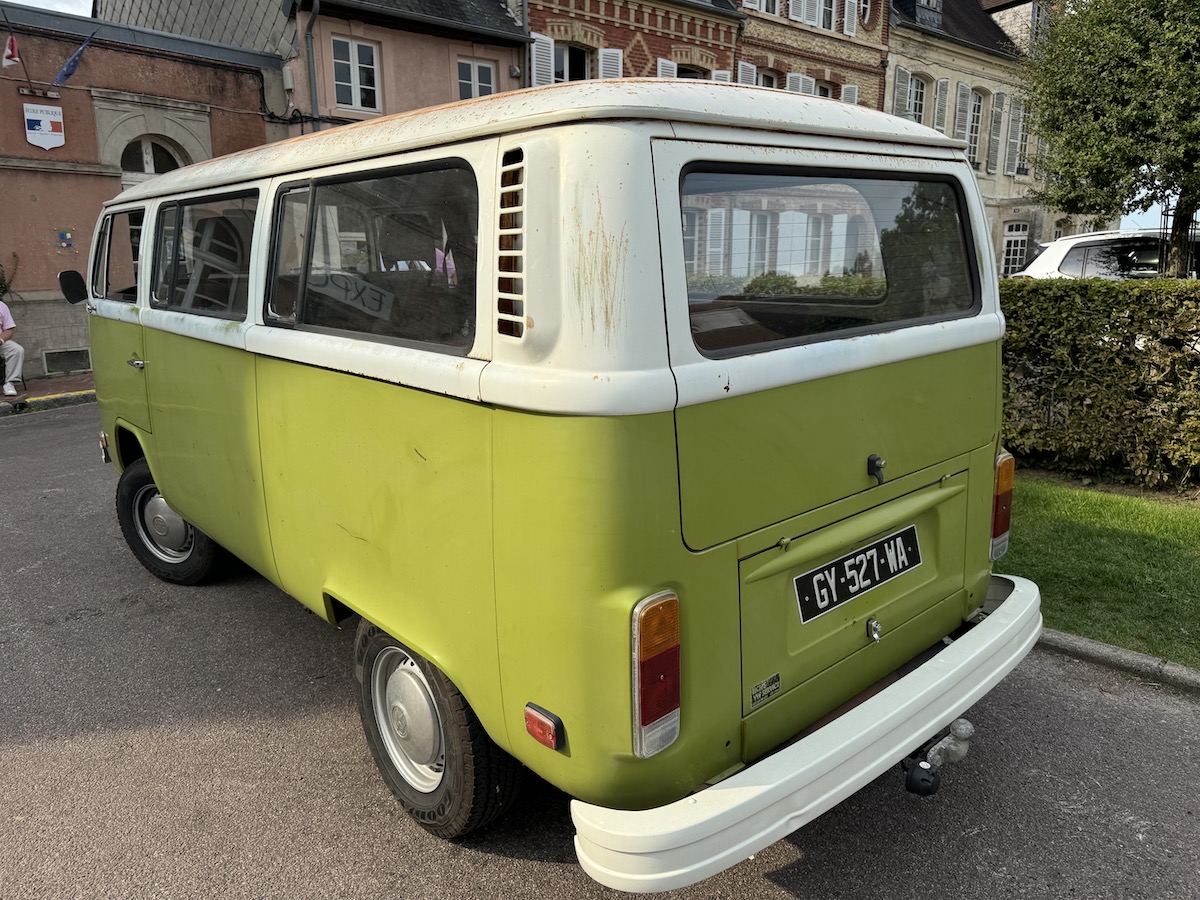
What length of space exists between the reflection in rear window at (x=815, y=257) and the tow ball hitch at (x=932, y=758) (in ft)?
4.03

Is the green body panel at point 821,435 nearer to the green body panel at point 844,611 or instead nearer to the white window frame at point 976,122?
the green body panel at point 844,611

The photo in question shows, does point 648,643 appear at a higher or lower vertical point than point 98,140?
lower

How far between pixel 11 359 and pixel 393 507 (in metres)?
11.9

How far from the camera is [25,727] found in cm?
351

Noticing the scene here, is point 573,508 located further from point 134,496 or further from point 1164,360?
point 1164,360

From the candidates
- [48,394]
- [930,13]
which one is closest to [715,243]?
[48,394]

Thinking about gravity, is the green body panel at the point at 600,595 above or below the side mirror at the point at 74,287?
below

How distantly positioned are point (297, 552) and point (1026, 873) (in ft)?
8.69

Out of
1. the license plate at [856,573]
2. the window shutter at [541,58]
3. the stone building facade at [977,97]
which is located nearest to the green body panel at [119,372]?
the license plate at [856,573]

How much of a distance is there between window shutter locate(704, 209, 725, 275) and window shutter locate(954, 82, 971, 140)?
27.8m

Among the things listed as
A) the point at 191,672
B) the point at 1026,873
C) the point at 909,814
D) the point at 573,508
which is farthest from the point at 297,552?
the point at 1026,873

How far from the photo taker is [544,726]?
213 cm

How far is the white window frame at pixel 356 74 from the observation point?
51.4 feet

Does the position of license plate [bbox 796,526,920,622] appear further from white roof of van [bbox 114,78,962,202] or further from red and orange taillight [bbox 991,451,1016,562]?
white roof of van [bbox 114,78,962,202]
